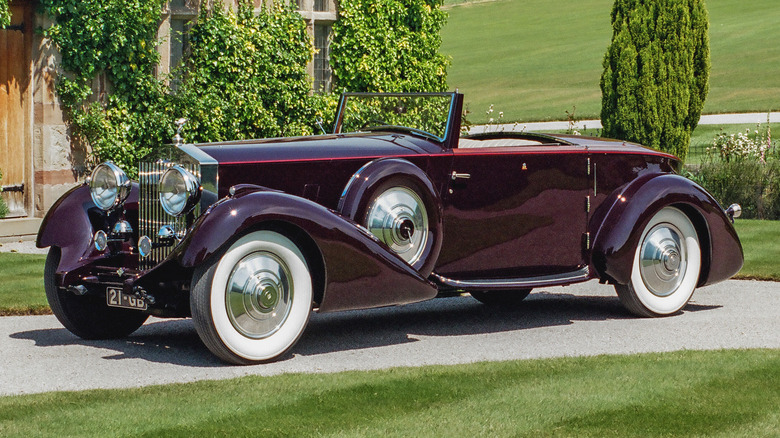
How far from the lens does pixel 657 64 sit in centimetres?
1595

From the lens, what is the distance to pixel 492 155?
7.55 m

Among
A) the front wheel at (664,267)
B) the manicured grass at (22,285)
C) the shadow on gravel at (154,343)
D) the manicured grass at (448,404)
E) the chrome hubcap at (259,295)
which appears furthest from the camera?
the manicured grass at (22,285)

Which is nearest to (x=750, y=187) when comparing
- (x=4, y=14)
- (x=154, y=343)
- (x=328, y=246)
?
(x=4, y=14)

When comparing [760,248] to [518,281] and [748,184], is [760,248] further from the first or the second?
[518,281]

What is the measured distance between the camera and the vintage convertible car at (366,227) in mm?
6316

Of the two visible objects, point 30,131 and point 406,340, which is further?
point 30,131

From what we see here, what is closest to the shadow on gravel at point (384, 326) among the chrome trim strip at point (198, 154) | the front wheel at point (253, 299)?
the front wheel at point (253, 299)

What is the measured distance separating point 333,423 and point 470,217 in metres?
2.84

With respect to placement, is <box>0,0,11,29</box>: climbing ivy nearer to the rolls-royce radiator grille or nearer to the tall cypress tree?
the rolls-royce radiator grille

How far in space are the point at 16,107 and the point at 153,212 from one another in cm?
644

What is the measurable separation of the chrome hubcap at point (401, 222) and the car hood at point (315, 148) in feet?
1.08

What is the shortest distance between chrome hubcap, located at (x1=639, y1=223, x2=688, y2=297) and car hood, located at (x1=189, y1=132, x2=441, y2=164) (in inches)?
68.3

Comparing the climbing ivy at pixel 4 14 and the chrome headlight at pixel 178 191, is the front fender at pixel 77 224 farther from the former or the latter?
the climbing ivy at pixel 4 14

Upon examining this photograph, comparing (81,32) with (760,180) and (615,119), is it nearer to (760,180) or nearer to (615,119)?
(615,119)
